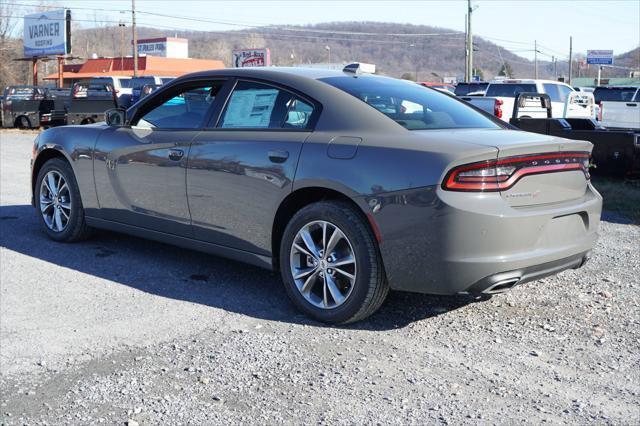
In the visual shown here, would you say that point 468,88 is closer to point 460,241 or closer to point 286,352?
point 460,241

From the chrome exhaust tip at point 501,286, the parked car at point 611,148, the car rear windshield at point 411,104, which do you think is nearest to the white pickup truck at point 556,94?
the parked car at point 611,148

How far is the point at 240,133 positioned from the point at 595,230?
2494mm

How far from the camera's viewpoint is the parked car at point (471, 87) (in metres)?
25.0

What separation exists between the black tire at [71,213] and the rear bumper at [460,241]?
339cm

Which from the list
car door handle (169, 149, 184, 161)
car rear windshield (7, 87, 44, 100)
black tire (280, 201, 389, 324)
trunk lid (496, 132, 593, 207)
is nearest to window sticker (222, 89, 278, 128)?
car door handle (169, 149, 184, 161)

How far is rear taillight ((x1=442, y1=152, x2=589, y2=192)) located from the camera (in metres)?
4.09

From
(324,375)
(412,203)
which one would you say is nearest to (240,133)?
(412,203)

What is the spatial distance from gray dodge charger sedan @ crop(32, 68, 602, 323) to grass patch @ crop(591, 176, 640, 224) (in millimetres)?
4105

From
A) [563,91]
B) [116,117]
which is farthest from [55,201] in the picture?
[563,91]

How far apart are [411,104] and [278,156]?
0.99 metres

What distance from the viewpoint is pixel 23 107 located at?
86.7 feet

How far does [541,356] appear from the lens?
4.04 meters

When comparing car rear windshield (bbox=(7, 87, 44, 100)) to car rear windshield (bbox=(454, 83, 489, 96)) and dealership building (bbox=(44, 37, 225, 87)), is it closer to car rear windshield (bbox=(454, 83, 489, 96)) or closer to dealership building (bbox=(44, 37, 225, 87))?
car rear windshield (bbox=(454, 83, 489, 96))

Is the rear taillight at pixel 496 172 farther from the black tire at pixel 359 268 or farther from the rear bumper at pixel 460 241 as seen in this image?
the black tire at pixel 359 268
